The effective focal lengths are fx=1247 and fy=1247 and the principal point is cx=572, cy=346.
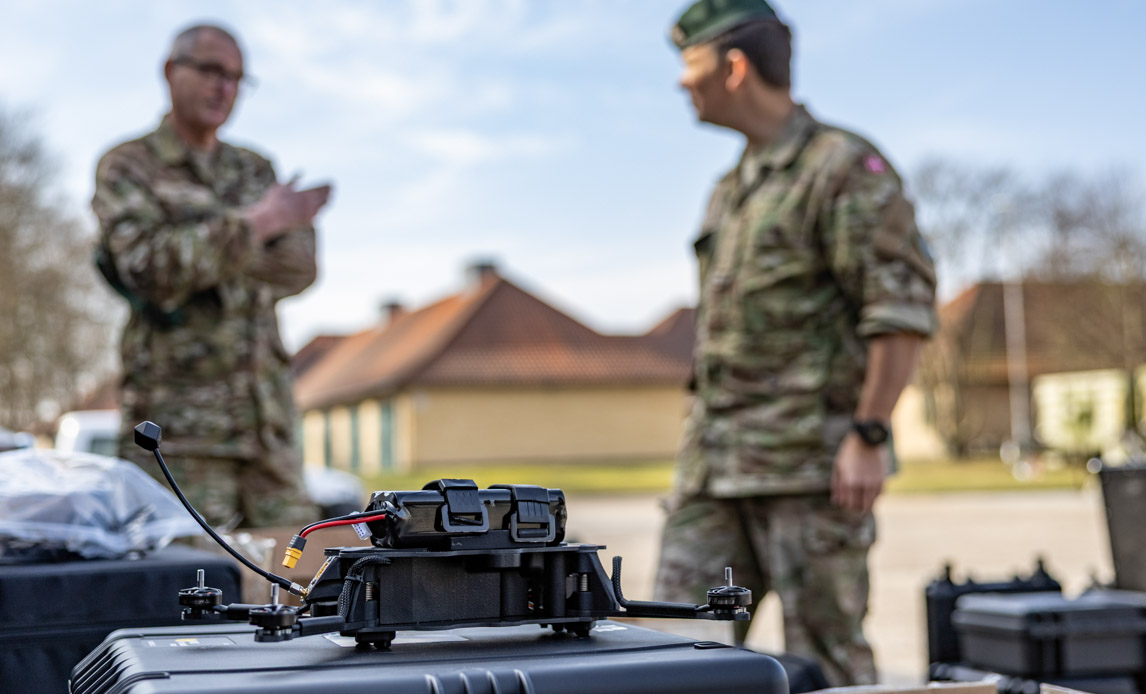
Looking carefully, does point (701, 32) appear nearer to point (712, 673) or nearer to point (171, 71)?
point (171, 71)

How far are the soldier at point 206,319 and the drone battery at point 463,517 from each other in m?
2.15

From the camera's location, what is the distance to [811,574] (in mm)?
3133

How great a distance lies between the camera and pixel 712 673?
3.74 ft

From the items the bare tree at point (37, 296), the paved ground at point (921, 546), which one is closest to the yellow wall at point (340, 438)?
the bare tree at point (37, 296)

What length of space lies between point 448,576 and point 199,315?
2.48m

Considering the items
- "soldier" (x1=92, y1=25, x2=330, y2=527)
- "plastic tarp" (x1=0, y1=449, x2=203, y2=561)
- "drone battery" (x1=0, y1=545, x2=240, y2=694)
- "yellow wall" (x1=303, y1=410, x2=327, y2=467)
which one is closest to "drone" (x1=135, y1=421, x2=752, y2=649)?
"drone battery" (x1=0, y1=545, x2=240, y2=694)

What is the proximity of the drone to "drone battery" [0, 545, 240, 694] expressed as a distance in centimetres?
41

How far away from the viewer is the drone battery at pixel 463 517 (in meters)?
1.24

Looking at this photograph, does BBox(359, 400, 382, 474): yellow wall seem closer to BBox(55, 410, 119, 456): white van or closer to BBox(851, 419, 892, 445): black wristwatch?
BBox(55, 410, 119, 456): white van

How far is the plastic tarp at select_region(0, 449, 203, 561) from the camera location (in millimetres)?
Answer: 1839

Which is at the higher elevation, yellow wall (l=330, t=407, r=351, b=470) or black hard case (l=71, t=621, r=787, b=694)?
yellow wall (l=330, t=407, r=351, b=470)

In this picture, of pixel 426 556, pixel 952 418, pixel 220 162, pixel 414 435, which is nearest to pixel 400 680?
pixel 426 556

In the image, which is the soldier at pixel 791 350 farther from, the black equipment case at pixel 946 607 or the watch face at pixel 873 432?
the black equipment case at pixel 946 607

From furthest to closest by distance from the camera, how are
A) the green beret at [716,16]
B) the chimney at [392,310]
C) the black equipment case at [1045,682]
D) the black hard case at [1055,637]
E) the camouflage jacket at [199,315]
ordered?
the chimney at [392,310] → the camouflage jacket at [199,315] → the green beret at [716,16] → the black hard case at [1055,637] → the black equipment case at [1045,682]
